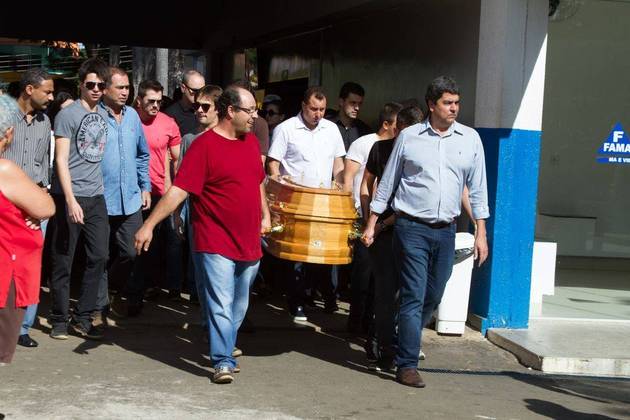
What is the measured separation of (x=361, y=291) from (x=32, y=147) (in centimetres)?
294

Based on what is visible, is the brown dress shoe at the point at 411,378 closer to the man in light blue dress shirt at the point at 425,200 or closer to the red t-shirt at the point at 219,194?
the man in light blue dress shirt at the point at 425,200

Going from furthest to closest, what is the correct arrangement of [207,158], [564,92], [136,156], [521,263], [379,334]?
[564,92] < [521,263] < [136,156] < [379,334] < [207,158]

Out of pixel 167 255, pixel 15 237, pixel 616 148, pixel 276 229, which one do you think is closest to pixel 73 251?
pixel 276 229

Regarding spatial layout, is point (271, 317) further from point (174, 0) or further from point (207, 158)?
point (174, 0)

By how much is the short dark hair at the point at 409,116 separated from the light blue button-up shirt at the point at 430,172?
643 millimetres

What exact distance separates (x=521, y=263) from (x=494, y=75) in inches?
65.3

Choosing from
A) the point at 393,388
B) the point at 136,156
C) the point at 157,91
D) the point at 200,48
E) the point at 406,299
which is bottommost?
the point at 393,388

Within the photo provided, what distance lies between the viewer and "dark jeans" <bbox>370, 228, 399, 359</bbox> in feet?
24.7

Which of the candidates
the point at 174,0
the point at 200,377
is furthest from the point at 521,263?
the point at 174,0

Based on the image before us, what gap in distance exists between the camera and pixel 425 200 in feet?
23.5

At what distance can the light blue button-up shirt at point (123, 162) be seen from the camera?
8.23 meters

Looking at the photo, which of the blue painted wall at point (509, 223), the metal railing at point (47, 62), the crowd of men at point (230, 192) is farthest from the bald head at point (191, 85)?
the metal railing at point (47, 62)

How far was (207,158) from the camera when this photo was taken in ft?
22.7

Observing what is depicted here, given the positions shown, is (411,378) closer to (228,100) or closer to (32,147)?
(228,100)
